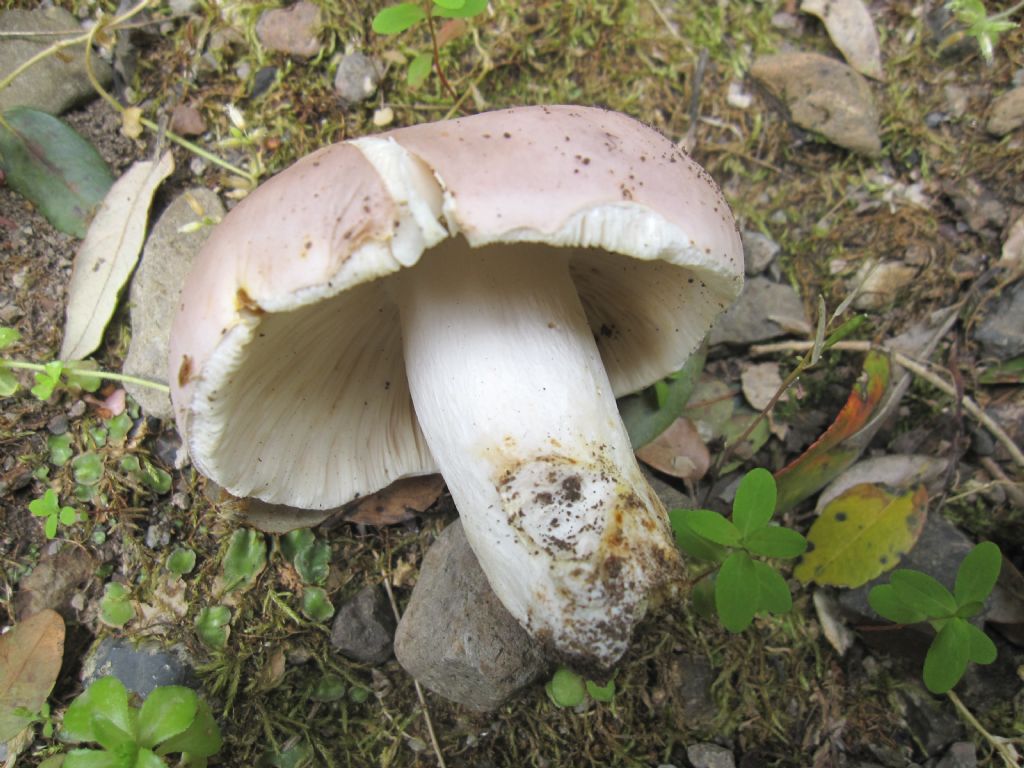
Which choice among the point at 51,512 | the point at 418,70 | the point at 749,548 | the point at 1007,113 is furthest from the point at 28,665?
the point at 1007,113

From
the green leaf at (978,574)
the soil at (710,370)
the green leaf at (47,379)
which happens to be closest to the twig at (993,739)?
the soil at (710,370)

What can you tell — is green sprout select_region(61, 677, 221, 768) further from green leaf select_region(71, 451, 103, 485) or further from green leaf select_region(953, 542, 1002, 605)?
green leaf select_region(953, 542, 1002, 605)

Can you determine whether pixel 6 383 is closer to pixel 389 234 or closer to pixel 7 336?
pixel 7 336

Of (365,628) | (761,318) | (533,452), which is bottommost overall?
(365,628)

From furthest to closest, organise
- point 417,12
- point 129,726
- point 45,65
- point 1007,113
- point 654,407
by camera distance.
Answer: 1. point 1007,113
2. point 45,65
3. point 654,407
4. point 417,12
5. point 129,726

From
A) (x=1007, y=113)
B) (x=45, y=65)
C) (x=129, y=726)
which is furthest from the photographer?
(x=1007, y=113)

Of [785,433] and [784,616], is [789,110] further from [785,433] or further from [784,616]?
[784,616]

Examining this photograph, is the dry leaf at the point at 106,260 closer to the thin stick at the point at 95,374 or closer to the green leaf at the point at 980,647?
the thin stick at the point at 95,374
